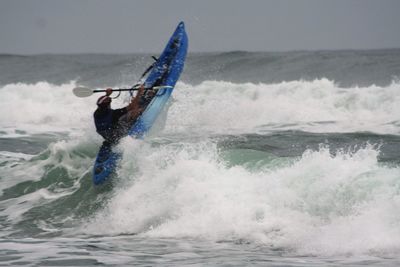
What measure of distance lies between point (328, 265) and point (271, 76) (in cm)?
2139

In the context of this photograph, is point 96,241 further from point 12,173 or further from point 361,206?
point 12,173

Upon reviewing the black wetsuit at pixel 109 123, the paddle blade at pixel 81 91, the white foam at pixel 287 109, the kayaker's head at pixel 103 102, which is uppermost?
the white foam at pixel 287 109

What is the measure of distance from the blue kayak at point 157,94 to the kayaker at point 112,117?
12 cm

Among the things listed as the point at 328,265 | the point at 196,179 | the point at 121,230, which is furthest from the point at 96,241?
the point at 328,265

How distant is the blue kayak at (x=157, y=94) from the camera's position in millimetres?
10508

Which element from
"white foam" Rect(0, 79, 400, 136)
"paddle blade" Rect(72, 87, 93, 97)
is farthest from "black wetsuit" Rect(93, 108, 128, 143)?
"white foam" Rect(0, 79, 400, 136)

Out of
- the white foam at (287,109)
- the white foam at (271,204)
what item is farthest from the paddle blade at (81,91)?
the white foam at (287,109)

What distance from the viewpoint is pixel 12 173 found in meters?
12.3

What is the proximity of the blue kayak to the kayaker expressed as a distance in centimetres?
12

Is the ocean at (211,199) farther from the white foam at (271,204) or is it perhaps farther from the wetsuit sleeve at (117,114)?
the wetsuit sleeve at (117,114)

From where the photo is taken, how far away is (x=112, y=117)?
10344 mm

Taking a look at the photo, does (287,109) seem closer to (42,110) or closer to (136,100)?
(42,110)

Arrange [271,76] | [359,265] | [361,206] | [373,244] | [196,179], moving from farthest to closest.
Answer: [271,76], [196,179], [361,206], [373,244], [359,265]

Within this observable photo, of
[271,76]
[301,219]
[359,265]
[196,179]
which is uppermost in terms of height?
[271,76]
